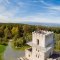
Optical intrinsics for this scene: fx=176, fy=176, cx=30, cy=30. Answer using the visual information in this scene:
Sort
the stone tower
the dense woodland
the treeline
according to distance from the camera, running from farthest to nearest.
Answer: the treeline, the dense woodland, the stone tower

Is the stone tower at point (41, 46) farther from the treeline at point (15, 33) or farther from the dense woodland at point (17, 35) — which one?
the treeline at point (15, 33)

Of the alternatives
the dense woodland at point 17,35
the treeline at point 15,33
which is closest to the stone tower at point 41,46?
the dense woodland at point 17,35

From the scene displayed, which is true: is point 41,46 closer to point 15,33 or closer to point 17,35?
point 17,35

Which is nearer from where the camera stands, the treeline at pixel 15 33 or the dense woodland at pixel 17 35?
the dense woodland at pixel 17 35

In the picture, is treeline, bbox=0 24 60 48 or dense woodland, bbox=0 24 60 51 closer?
dense woodland, bbox=0 24 60 51

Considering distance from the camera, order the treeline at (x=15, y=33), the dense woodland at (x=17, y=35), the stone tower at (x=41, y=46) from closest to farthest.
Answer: the stone tower at (x=41, y=46) < the dense woodland at (x=17, y=35) < the treeline at (x=15, y=33)

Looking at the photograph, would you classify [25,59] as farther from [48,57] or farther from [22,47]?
[22,47]

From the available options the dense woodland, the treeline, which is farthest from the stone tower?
the treeline

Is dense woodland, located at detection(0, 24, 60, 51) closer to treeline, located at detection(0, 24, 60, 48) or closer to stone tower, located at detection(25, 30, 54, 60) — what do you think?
treeline, located at detection(0, 24, 60, 48)

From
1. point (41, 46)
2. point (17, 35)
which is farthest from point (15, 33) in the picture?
point (41, 46)

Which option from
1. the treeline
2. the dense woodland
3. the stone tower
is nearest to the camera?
the stone tower

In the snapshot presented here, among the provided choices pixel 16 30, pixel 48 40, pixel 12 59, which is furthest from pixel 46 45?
pixel 16 30
